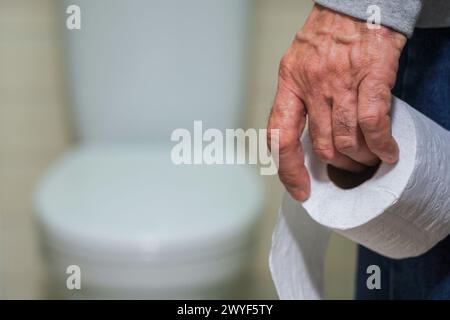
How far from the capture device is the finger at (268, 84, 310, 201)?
1.85 ft

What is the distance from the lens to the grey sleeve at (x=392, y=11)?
519 millimetres

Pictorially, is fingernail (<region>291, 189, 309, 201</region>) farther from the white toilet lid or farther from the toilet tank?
the toilet tank

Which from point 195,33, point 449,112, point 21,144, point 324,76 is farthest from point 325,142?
point 21,144

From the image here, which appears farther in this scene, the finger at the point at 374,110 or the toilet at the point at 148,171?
the toilet at the point at 148,171

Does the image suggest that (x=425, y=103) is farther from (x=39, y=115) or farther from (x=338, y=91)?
(x=39, y=115)

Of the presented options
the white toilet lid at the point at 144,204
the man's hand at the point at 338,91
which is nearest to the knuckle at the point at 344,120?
the man's hand at the point at 338,91

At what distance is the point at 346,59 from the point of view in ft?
1.72

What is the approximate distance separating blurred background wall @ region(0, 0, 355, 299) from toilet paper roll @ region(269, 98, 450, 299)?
61 centimetres

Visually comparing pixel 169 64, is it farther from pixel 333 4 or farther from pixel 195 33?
pixel 333 4

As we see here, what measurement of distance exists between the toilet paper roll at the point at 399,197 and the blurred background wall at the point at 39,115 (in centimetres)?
61

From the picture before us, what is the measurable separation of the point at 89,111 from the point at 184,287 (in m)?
0.42

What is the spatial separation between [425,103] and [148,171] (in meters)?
0.52

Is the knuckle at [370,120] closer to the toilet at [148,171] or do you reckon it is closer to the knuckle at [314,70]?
the knuckle at [314,70]

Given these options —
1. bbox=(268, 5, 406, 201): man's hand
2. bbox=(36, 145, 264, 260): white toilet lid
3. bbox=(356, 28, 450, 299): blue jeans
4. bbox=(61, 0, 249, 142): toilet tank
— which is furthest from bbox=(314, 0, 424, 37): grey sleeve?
bbox=(61, 0, 249, 142): toilet tank
